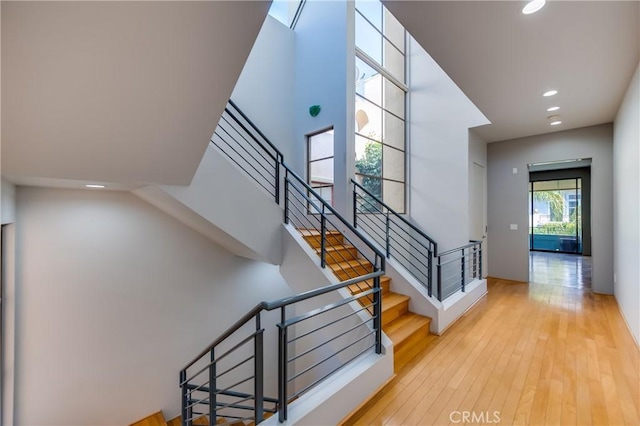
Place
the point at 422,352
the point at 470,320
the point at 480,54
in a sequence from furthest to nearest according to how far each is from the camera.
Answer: the point at 470,320
the point at 422,352
the point at 480,54

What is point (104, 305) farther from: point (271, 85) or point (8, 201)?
point (271, 85)

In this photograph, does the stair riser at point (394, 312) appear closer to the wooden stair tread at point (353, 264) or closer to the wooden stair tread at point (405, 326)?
the wooden stair tread at point (405, 326)

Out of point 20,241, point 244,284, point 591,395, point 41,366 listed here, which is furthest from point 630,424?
point 20,241

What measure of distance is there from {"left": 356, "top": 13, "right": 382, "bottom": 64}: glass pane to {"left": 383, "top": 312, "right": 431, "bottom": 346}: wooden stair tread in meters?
4.36

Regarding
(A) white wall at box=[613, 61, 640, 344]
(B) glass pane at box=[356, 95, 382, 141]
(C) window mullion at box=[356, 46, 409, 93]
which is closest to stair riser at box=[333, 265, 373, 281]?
(B) glass pane at box=[356, 95, 382, 141]

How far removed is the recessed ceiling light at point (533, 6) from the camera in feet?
6.50

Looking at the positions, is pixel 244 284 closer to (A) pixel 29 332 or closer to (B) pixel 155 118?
(A) pixel 29 332

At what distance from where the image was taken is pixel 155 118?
174 cm

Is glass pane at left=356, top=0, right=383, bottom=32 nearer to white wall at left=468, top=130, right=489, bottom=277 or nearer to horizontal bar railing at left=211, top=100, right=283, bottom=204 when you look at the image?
white wall at left=468, top=130, right=489, bottom=277

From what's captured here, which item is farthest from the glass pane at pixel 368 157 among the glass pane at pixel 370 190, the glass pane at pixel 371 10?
the glass pane at pixel 371 10

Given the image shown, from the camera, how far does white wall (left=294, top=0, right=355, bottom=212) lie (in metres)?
4.24

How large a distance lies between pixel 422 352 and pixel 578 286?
439 cm

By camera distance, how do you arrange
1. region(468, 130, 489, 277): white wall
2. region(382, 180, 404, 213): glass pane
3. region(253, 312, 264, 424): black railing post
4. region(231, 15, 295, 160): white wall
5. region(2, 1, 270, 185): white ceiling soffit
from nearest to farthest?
region(2, 1, 270, 185): white ceiling soffit → region(253, 312, 264, 424): black railing post → region(231, 15, 295, 160): white wall → region(468, 130, 489, 277): white wall → region(382, 180, 404, 213): glass pane

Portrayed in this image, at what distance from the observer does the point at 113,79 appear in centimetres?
144
